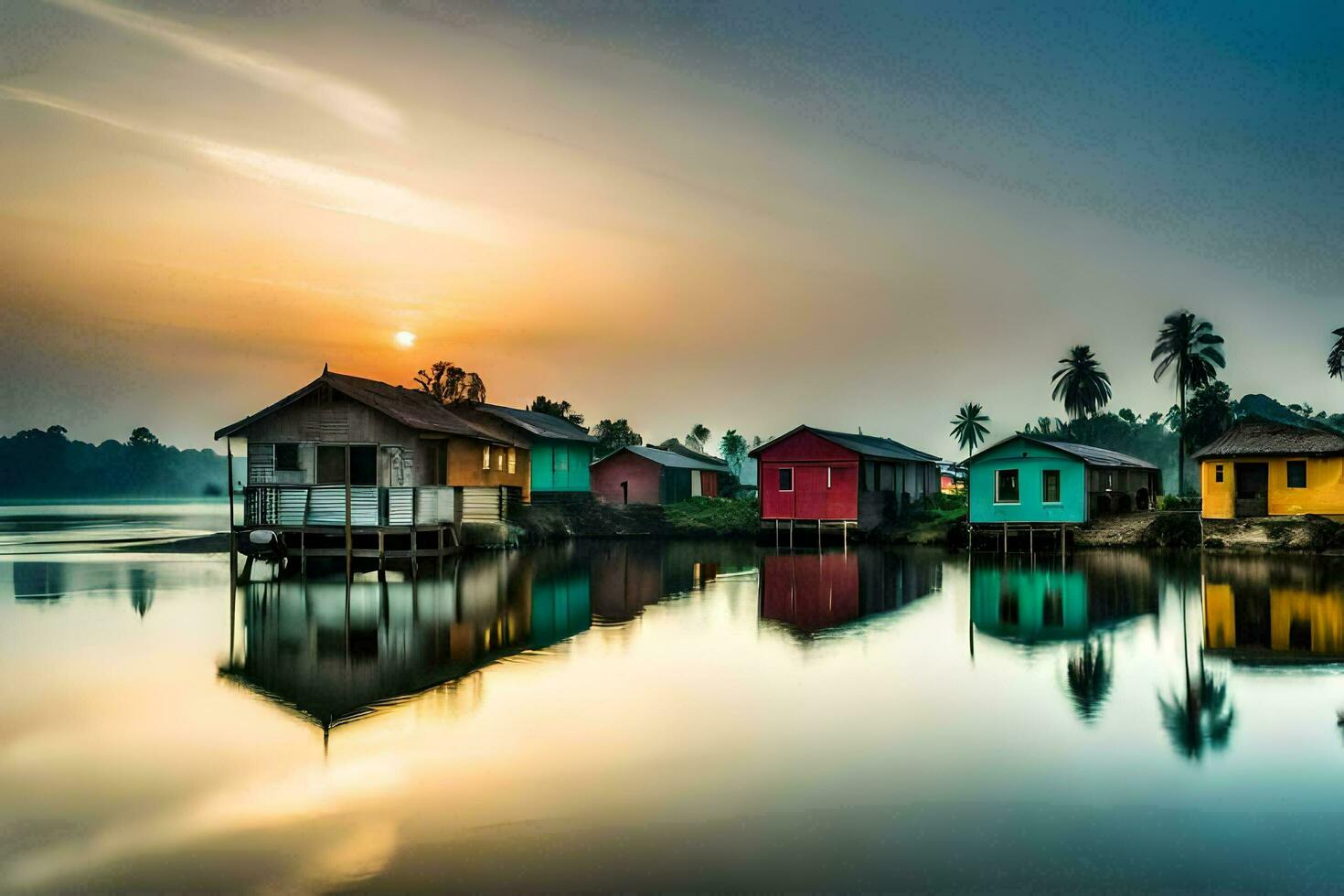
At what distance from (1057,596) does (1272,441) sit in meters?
21.5

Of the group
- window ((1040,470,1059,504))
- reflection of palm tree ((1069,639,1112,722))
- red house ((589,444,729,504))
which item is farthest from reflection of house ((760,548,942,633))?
red house ((589,444,729,504))

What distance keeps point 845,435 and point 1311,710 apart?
4324 centimetres

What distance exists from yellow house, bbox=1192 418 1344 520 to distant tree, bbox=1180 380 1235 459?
23.1 meters

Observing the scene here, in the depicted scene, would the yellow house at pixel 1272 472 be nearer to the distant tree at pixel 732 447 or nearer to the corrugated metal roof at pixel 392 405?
the corrugated metal roof at pixel 392 405

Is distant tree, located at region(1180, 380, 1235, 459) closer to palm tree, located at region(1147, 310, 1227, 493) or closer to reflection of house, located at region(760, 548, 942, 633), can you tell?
palm tree, located at region(1147, 310, 1227, 493)

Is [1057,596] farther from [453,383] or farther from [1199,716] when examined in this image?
[453,383]

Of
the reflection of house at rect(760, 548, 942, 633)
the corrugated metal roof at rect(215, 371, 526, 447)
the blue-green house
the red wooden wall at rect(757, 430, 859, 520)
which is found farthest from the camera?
the red wooden wall at rect(757, 430, 859, 520)

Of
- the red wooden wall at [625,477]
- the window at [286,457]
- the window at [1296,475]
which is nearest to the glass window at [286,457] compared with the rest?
the window at [286,457]

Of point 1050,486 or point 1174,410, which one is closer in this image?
point 1050,486

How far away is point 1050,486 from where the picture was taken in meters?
45.1

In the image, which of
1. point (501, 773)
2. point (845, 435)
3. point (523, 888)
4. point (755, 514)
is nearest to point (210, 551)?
point (755, 514)

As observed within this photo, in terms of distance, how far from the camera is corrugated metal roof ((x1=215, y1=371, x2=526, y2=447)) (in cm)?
3550

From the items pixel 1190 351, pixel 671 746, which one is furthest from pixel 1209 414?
pixel 671 746

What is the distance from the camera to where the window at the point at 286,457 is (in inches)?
1427
